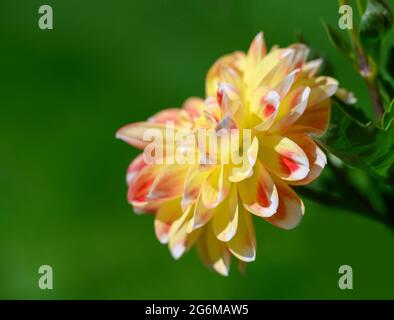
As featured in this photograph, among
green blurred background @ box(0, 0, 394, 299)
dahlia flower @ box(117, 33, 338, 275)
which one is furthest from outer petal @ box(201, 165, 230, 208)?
green blurred background @ box(0, 0, 394, 299)

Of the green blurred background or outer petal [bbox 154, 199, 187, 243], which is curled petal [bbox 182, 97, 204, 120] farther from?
the green blurred background

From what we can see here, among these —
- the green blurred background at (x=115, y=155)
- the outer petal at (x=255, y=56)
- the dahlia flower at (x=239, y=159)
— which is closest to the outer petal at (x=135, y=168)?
the dahlia flower at (x=239, y=159)

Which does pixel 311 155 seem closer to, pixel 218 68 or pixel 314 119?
pixel 314 119

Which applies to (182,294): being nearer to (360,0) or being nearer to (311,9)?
(311,9)

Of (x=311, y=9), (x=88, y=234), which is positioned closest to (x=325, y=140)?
(x=88, y=234)

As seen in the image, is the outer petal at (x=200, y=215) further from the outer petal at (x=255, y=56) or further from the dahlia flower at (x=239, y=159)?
the outer petal at (x=255, y=56)

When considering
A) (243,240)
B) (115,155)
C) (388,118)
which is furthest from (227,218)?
(115,155)
